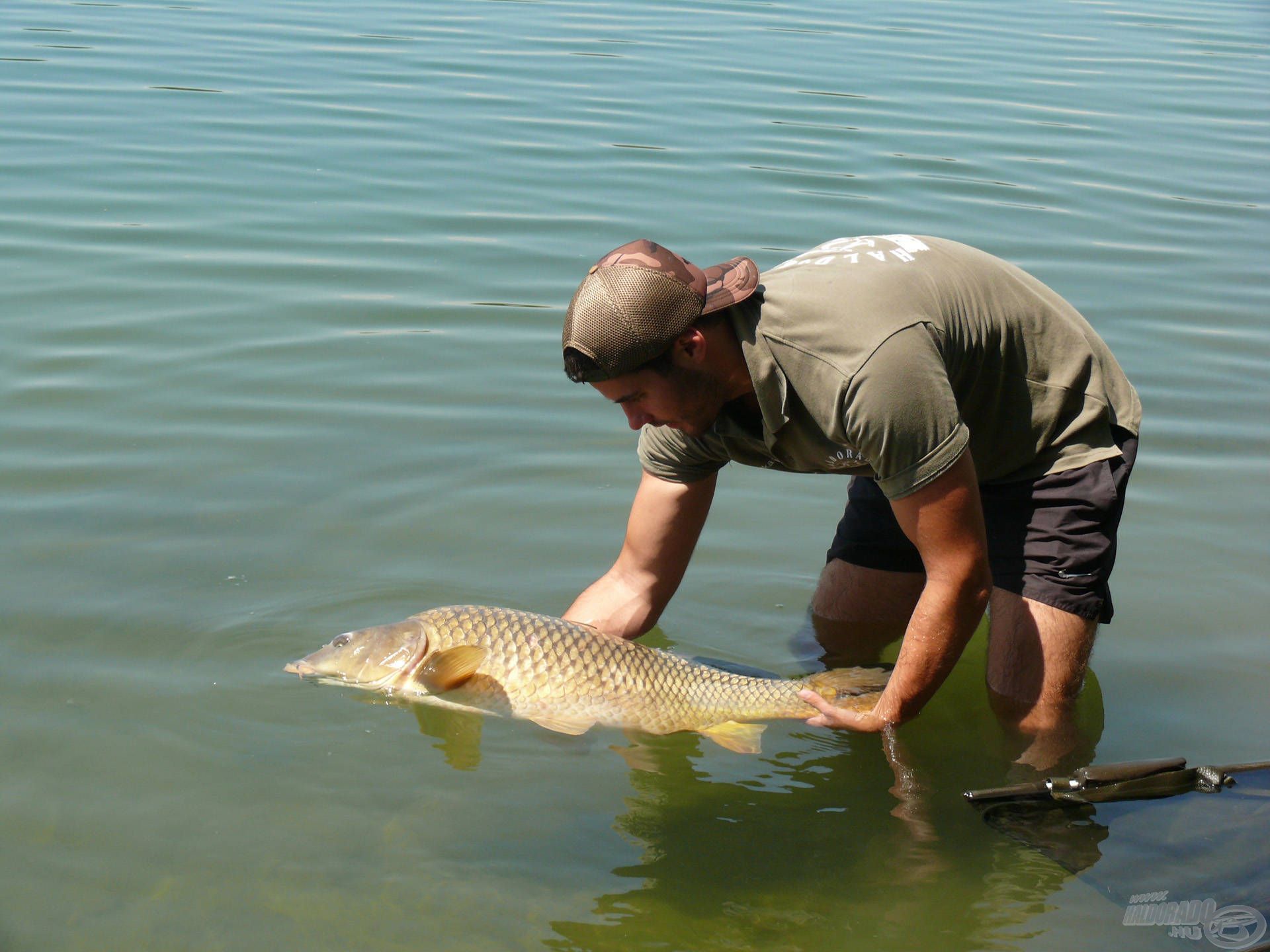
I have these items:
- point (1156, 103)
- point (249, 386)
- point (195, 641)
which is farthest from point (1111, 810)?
point (1156, 103)

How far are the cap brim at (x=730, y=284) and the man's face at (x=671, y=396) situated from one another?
0.18 metres

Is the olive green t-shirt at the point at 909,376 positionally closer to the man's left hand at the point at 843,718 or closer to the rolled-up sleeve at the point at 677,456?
the rolled-up sleeve at the point at 677,456

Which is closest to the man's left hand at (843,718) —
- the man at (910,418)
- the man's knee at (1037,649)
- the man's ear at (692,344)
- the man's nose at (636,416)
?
the man at (910,418)

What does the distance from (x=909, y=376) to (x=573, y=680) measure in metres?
1.46

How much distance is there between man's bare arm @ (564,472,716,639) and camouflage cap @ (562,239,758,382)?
104cm

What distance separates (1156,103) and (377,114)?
7982 millimetres

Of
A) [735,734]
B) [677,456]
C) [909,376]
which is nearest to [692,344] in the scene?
[909,376]

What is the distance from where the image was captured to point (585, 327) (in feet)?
11.2

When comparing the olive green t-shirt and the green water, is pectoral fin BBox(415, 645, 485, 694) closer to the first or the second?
the green water

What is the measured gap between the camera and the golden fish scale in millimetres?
4137

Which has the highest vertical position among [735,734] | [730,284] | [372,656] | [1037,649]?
[730,284]

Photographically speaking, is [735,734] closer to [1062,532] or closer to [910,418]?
[1062,532]

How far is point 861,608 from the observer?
5035mm

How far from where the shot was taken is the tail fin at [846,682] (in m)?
4.12
